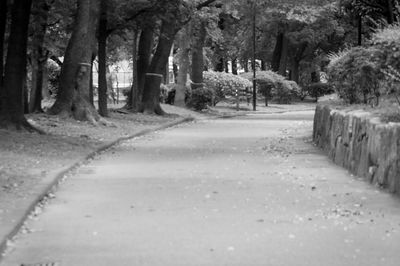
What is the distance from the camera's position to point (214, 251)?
22.1ft

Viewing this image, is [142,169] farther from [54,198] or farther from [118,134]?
[118,134]

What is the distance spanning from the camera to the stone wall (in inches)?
380

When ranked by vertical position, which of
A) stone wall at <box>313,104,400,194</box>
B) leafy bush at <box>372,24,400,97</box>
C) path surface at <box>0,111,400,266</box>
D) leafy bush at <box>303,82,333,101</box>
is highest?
leafy bush at <box>372,24,400,97</box>

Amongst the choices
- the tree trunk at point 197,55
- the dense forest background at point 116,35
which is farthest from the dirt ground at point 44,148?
the tree trunk at point 197,55

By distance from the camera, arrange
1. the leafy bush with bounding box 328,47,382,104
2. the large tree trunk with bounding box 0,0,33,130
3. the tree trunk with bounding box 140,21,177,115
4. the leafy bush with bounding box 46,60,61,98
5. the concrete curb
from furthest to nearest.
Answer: the leafy bush with bounding box 46,60,61,98 → the tree trunk with bounding box 140,21,177,115 → the large tree trunk with bounding box 0,0,33,130 → the leafy bush with bounding box 328,47,382,104 → the concrete curb

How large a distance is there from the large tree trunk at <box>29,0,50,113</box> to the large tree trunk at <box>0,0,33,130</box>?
18.3 feet

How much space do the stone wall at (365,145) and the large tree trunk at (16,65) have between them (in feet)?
24.0

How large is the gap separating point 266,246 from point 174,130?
59.0 feet

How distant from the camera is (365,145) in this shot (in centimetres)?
1130

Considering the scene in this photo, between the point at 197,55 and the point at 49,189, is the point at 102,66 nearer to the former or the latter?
the point at 197,55

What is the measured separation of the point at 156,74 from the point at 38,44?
17.9 ft

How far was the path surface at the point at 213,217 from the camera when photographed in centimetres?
657

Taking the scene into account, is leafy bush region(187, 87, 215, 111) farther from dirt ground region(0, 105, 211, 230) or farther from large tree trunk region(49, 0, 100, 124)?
large tree trunk region(49, 0, 100, 124)

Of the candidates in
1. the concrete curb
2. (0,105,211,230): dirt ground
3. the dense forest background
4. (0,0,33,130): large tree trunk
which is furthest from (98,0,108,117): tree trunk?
(0,0,33,130): large tree trunk
